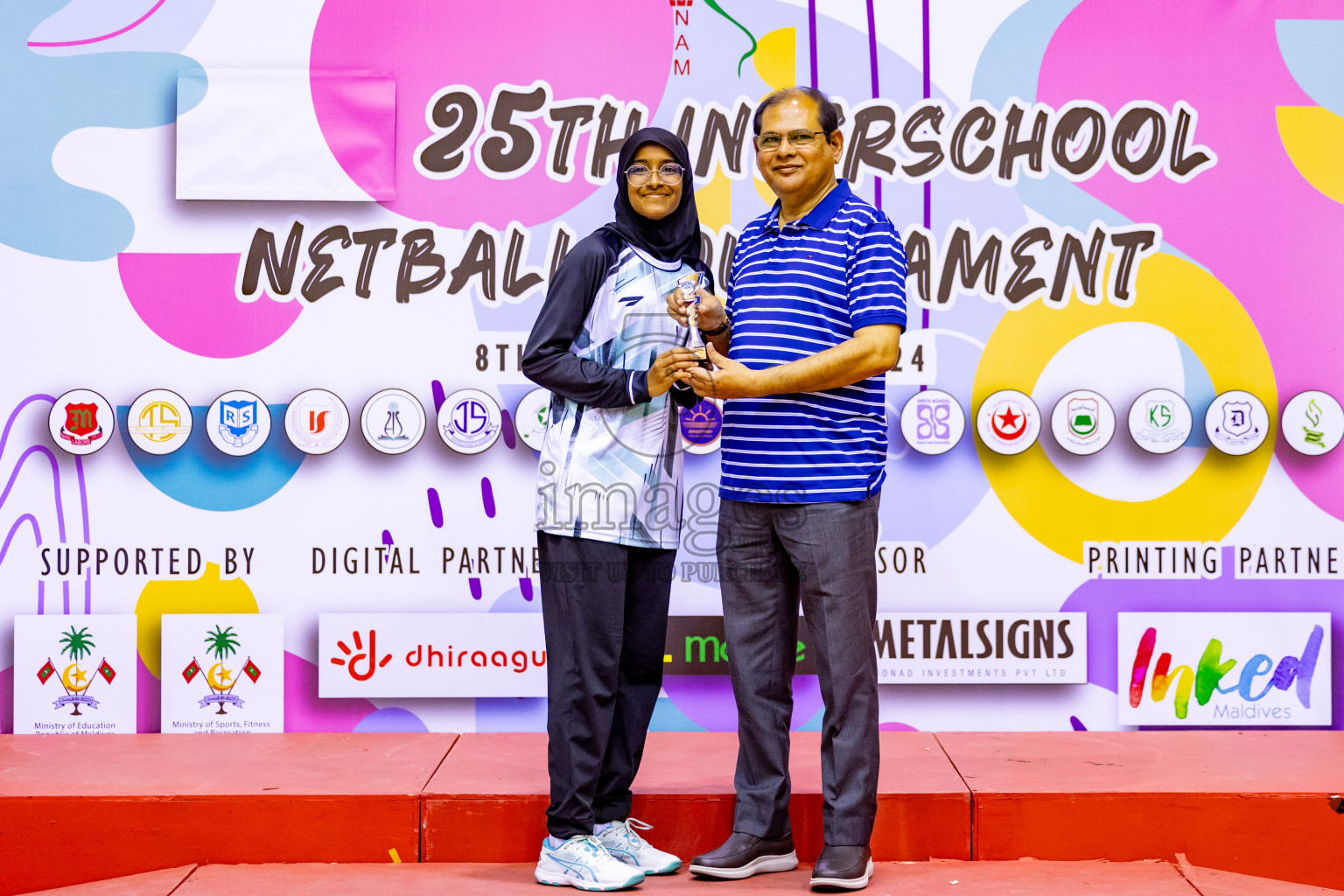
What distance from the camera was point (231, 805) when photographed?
2.63 m

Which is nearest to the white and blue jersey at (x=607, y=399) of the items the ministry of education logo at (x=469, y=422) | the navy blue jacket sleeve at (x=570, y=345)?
the navy blue jacket sleeve at (x=570, y=345)

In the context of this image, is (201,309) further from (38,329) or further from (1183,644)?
(1183,644)

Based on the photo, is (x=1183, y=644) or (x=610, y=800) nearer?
(x=610, y=800)

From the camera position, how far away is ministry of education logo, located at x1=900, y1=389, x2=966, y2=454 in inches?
129

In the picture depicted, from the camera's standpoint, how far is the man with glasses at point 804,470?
2.37 m

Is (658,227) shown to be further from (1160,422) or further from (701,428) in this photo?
(1160,422)

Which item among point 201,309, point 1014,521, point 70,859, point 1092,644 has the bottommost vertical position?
point 70,859

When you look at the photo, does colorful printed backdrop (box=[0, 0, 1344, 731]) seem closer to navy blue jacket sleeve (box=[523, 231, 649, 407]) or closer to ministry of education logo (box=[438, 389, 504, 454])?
ministry of education logo (box=[438, 389, 504, 454])

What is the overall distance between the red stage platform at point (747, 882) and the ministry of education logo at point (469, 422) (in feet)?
3.87

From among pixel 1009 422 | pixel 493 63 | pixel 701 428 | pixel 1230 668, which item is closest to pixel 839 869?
pixel 701 428

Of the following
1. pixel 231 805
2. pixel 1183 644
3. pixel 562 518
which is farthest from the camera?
pixel 1183 644

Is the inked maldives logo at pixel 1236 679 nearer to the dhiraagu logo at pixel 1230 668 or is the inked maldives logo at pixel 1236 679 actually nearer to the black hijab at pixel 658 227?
the dhiraagu logo at pixel 1230 668

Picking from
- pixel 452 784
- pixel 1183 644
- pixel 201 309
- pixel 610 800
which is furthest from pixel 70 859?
pixel 1183 644

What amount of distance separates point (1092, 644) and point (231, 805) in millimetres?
2388
